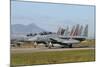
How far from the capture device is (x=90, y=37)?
277cm

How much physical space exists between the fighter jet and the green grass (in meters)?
0.12

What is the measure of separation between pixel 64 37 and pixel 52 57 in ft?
1.01

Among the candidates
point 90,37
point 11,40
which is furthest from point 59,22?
point 11,40

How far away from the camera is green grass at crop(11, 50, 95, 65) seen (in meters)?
2.45

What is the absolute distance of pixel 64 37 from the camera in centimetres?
265

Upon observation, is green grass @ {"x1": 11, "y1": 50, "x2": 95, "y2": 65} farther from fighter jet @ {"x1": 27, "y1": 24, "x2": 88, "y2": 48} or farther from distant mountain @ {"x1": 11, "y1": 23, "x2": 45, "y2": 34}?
distant mountain @ {"x1": 11, "y1": 23, "x2": 45, "y2": 34}

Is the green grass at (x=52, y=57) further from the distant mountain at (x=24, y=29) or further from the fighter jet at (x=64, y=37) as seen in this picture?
the distant mountain at (x=24, y=29)

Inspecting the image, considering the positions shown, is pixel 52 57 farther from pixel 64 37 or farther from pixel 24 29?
Answer: pixel 24 29

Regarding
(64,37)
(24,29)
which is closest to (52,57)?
(64,37)

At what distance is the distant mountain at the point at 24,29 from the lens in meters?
2.44

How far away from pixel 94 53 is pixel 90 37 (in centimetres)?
24

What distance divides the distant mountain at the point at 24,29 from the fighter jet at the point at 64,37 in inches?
3.1

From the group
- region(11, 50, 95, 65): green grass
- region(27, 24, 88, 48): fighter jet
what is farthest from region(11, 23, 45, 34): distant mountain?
region(11, 50, 95, 65): green grass

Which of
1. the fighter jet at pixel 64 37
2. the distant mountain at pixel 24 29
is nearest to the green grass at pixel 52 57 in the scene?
the fighter jet at pixel 64 37
